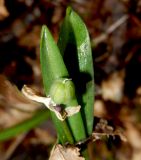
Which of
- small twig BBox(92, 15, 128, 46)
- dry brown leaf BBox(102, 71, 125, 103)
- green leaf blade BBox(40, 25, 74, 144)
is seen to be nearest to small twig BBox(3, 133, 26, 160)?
dry brown leaf BBox(102, 71, 125, 103)

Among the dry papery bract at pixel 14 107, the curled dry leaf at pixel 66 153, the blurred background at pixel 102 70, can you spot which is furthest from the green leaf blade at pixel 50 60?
the blurred background at pixel 102 70

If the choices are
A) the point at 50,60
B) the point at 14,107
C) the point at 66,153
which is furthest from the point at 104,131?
the point at 14,107

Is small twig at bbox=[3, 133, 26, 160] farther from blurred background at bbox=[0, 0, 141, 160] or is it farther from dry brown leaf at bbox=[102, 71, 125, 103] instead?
dry brown leaf at bbox=[102, 71, 125, 103]

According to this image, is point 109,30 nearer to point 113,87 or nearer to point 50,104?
point 113,87

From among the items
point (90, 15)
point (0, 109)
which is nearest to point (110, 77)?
point (90, 15)

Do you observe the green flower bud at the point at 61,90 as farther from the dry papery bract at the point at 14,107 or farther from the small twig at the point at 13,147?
the small twig at the point at 13,147

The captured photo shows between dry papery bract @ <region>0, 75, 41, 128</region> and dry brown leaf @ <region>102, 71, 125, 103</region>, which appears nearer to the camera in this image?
dry papery bract @ <region>0, 75, 41, 128</region>

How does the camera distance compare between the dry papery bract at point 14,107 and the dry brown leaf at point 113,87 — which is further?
the dry brown leaf at point 113,87
